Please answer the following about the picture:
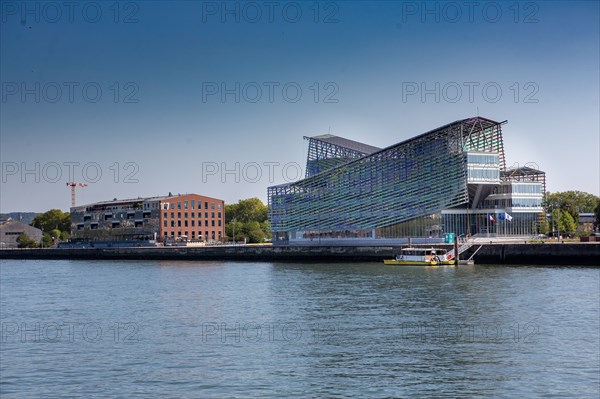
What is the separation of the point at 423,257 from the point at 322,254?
2236cm

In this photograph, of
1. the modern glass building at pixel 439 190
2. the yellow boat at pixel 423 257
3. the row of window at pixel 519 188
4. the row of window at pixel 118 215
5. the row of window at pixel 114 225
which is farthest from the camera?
the row of window at pixel 114 225

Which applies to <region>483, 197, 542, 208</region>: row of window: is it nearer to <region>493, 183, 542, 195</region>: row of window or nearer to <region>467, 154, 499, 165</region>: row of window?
<region>493, 183, 542, 195</region>: row of window

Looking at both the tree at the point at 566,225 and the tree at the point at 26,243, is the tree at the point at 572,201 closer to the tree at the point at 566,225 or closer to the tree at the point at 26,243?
the tree at the point at 566,225

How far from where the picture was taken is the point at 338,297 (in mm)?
A: 54562

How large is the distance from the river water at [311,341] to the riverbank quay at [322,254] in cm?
2369

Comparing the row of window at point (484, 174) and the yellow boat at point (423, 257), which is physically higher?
the row of window at point (484, 174)

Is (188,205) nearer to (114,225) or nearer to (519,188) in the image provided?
(114,225)

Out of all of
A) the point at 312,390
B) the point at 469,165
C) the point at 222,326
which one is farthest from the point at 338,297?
the point at 469,165

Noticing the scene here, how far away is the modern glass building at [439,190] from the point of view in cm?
11638

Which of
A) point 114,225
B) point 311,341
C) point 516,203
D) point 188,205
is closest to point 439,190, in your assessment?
point 516,203

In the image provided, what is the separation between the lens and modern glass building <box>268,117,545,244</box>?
382 feet

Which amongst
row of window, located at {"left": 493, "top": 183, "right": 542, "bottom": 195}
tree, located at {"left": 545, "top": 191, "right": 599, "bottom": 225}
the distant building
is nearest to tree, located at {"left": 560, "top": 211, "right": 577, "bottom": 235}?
tree, located at {"left": 545, "top": 191, "right": 599, "bottom": 225}

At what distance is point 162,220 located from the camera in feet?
566

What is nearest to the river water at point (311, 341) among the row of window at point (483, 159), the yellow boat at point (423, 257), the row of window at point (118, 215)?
the yellow boat at point (423, 257)
